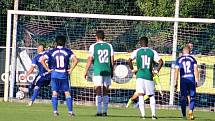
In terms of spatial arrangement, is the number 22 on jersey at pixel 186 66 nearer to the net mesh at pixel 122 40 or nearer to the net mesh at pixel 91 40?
the net mesh at pixel 122 40

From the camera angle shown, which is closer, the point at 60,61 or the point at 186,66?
the point at 60,61

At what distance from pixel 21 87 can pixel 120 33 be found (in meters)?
4.25

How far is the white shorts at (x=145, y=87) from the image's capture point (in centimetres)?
1877

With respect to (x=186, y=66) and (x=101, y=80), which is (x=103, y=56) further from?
(x=186, y=66)

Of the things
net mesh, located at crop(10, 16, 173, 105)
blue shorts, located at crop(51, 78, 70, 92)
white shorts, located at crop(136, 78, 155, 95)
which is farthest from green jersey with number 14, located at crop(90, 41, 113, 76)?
net mesh, located at crop(10, 16, 173, 105)

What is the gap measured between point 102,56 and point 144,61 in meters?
1.36

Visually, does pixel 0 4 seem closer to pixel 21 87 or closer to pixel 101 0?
pixel 101 0

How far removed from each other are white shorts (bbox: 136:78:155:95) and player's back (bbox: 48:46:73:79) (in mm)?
1883

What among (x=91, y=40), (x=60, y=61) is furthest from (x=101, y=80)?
(x=91, y=40)

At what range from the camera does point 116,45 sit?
28.3m

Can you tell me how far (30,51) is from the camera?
92.3 feet

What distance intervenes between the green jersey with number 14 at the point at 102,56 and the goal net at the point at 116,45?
23.4 feet

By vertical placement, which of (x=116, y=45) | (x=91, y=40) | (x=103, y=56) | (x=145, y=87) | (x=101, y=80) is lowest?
(x=145, y=87)

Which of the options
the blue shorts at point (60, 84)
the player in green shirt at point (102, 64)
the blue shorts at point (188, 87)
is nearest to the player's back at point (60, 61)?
the blue shorts at point (60, 84)
